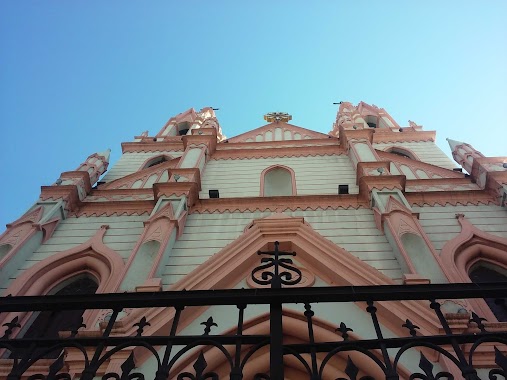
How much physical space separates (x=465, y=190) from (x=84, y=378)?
11.2 m

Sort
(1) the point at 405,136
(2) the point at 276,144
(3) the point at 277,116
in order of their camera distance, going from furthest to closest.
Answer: (3) the point at 277,116
(1) the point at 405,136
(2) the point at 276,144

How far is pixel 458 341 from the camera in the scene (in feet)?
10.4

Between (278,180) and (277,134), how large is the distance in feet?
16.5

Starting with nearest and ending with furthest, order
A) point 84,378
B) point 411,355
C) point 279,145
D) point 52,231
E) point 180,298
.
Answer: point 84,378 → point 180,298 → point 411,355 → point 52,231 → point 279,145

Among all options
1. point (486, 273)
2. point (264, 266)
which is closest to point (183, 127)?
point (486, 273)

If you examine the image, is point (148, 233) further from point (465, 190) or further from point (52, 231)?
point (465, 190)

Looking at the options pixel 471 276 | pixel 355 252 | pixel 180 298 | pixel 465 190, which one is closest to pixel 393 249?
pixel 355 252

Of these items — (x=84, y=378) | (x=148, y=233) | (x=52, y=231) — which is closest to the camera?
(x=84, y=378)

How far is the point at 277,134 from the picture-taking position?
61.2 feet

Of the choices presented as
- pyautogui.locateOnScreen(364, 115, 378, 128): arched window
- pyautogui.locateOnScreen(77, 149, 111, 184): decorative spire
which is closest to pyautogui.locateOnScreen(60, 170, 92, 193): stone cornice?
pyautogui.locateOnScreen(77, 149, 111, 184): decorative spire

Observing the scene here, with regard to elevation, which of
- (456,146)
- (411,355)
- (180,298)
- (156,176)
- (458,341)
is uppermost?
(456,146)

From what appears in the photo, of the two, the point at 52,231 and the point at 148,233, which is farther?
the point at 52,231

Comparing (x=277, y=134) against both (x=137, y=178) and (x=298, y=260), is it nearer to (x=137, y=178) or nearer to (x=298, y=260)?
(x=137, y=178)

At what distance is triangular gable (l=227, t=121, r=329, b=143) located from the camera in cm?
1811
